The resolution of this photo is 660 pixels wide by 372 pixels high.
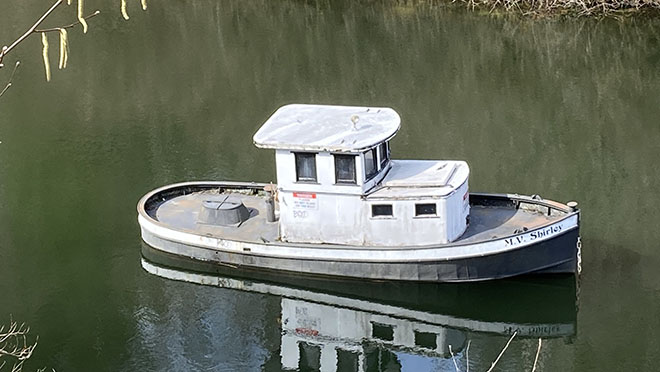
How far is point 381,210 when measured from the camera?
1781 centimetres

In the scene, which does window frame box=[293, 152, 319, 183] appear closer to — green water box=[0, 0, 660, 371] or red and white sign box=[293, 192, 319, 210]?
red and white sign box=[293, 192, 319, 210]

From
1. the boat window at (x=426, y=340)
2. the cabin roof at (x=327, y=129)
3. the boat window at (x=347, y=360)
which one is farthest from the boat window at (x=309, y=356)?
the cabin roof at (x=327, y=129)

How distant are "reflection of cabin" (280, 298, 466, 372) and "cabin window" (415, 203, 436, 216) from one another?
6.34ft

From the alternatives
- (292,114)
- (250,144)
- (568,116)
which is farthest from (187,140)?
(568,116)

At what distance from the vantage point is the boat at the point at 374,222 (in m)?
17.5

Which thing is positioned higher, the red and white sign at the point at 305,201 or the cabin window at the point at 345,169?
the cabin window at the point at 345,169

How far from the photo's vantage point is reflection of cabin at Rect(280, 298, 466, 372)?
1653 centimetres

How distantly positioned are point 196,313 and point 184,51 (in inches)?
722

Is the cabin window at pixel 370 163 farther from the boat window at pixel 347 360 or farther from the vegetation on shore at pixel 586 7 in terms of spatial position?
the vegetation on shore at pixel 586 7

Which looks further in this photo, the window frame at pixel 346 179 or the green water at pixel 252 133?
the window frame at pixel 346 179

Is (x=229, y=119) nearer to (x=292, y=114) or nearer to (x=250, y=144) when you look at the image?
(x=250, y=144)

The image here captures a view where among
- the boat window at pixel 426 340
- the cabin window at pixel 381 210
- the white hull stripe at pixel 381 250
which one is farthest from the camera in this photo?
the cabin window at pixel 381 210

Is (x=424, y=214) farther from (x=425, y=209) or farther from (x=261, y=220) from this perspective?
(x=261, y=220)

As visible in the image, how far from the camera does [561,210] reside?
18453mm
